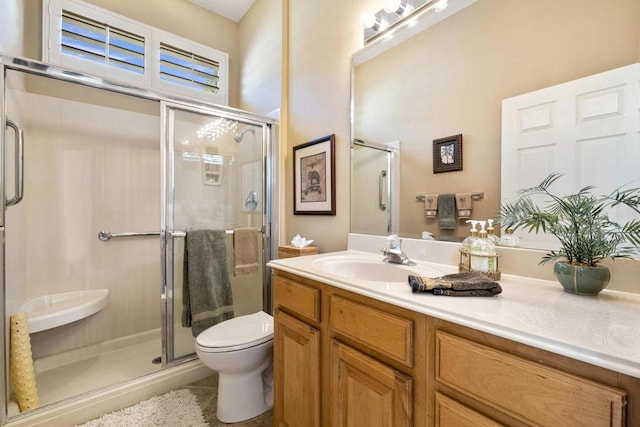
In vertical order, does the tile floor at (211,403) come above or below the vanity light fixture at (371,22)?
below

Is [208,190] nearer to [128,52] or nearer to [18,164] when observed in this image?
[18,164]

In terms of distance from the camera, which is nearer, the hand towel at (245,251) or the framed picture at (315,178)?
the framed picture at (315,178)

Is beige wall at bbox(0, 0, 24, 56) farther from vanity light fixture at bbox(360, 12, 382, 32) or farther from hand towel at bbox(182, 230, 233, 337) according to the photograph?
vanity light fixture at bbox(360, 12, 382, 32)

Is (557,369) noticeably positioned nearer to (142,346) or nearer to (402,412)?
(402,412)

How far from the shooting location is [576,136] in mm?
929

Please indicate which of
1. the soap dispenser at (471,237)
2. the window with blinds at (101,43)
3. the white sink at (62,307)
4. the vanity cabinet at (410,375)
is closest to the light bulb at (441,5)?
the soap dispenser at (471,237)

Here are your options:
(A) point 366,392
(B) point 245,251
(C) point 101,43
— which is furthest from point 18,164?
(A) point 366,392

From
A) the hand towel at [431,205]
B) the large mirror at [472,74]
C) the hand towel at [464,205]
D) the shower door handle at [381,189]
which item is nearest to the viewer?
the large mirror at [472,74]

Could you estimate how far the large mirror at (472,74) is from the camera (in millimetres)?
914

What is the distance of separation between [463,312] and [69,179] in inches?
107

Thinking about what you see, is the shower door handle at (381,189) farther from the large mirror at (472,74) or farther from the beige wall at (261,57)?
the beige wall at (261,57)

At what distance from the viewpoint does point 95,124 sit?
2215 millimetres

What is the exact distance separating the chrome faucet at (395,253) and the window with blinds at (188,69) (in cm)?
241

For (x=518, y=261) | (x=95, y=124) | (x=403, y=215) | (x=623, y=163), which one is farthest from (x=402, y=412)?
(x=95, y=124)
